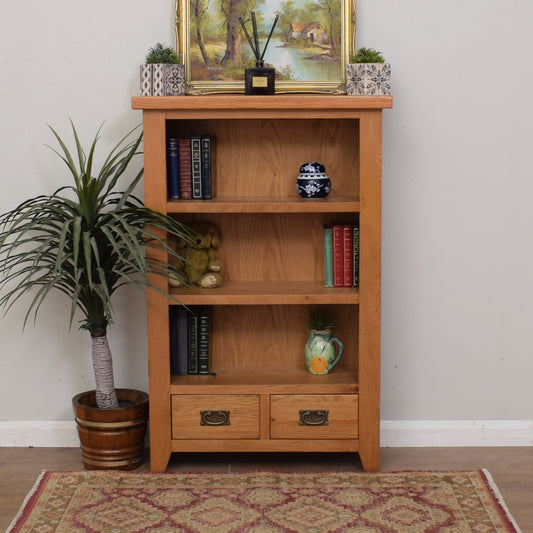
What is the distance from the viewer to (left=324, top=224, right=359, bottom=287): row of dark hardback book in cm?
291

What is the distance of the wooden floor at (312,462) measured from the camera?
2.87m

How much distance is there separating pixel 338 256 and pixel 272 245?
294 millimetres

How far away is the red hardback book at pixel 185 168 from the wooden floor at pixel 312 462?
0.99 metres

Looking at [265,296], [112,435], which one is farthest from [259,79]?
[112,435]

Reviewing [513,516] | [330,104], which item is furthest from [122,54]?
[513,516]

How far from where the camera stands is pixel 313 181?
9.45 ft

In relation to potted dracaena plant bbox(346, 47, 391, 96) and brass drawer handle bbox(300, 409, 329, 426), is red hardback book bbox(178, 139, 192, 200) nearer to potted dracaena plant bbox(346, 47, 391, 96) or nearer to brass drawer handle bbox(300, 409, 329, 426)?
Result: potted dracaena plant bbox(346, 47, 391, 96)

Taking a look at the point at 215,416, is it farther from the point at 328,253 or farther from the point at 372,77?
the point at 372,77

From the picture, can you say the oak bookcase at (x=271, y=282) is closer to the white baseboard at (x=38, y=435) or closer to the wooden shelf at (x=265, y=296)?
the wooden shelf at (x=265, y=296)

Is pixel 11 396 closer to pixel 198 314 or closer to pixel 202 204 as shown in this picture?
pixel 198 314

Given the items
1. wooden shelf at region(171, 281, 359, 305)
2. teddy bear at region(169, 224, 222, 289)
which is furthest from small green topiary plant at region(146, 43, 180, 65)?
wooden shelf at region(171, 281, 359, 305)

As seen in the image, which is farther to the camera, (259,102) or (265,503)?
(259,102)

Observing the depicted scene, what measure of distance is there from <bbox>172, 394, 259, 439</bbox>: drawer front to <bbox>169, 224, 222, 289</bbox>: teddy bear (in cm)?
41

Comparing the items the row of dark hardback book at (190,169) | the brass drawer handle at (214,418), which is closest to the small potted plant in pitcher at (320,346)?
the brass drawer handle at (214,418)
